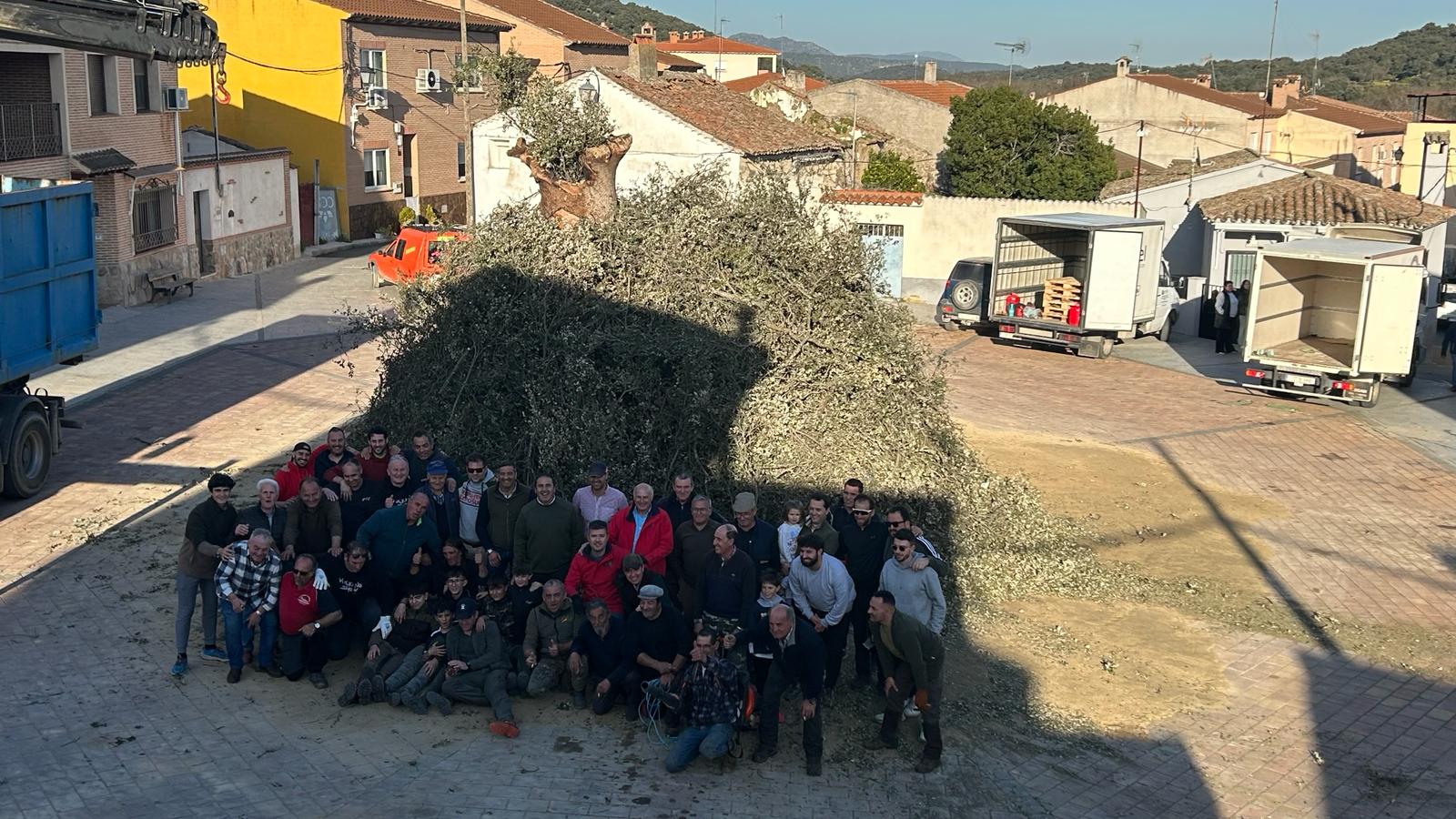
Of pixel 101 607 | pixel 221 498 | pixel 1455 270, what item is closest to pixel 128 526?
pixel 101 607

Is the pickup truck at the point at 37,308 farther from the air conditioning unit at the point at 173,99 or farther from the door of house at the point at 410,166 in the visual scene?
the door of house at the point at 410,166

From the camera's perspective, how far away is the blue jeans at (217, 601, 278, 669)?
9.30 metres

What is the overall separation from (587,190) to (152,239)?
1674 cm

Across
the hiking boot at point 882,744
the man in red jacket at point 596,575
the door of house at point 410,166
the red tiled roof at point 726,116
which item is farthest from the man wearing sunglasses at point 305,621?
the door of house at point 410,166

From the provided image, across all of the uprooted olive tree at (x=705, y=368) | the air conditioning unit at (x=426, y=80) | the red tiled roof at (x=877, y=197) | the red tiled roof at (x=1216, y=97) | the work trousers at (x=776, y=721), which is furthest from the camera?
the red tiled roof at (x=1216, y=97)

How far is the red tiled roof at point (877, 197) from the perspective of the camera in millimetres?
29531

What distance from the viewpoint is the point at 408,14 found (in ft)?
129

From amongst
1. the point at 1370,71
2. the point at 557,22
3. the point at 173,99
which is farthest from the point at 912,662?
the point at 1370,71

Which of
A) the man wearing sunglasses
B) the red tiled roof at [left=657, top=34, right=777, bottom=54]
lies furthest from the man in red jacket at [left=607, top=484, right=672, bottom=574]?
the red tiled roof at [left=657, top=34, right=777, bottom=54]

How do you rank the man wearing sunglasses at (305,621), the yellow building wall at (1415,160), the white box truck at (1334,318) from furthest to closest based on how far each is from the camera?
1. the yellow building wall at (1415,160)
2. the white box truck at (1334,318)
3. the man wearing sunglasses at (305,621)

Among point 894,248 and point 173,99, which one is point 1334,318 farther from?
point 173,99

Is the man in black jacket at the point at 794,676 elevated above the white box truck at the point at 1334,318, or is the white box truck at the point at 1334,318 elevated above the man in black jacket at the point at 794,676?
the white box truck at the point at 1334,318

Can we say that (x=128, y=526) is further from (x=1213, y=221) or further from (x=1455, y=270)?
(x=1455, y=270)

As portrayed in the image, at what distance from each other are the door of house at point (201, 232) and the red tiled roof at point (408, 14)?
955 cm
